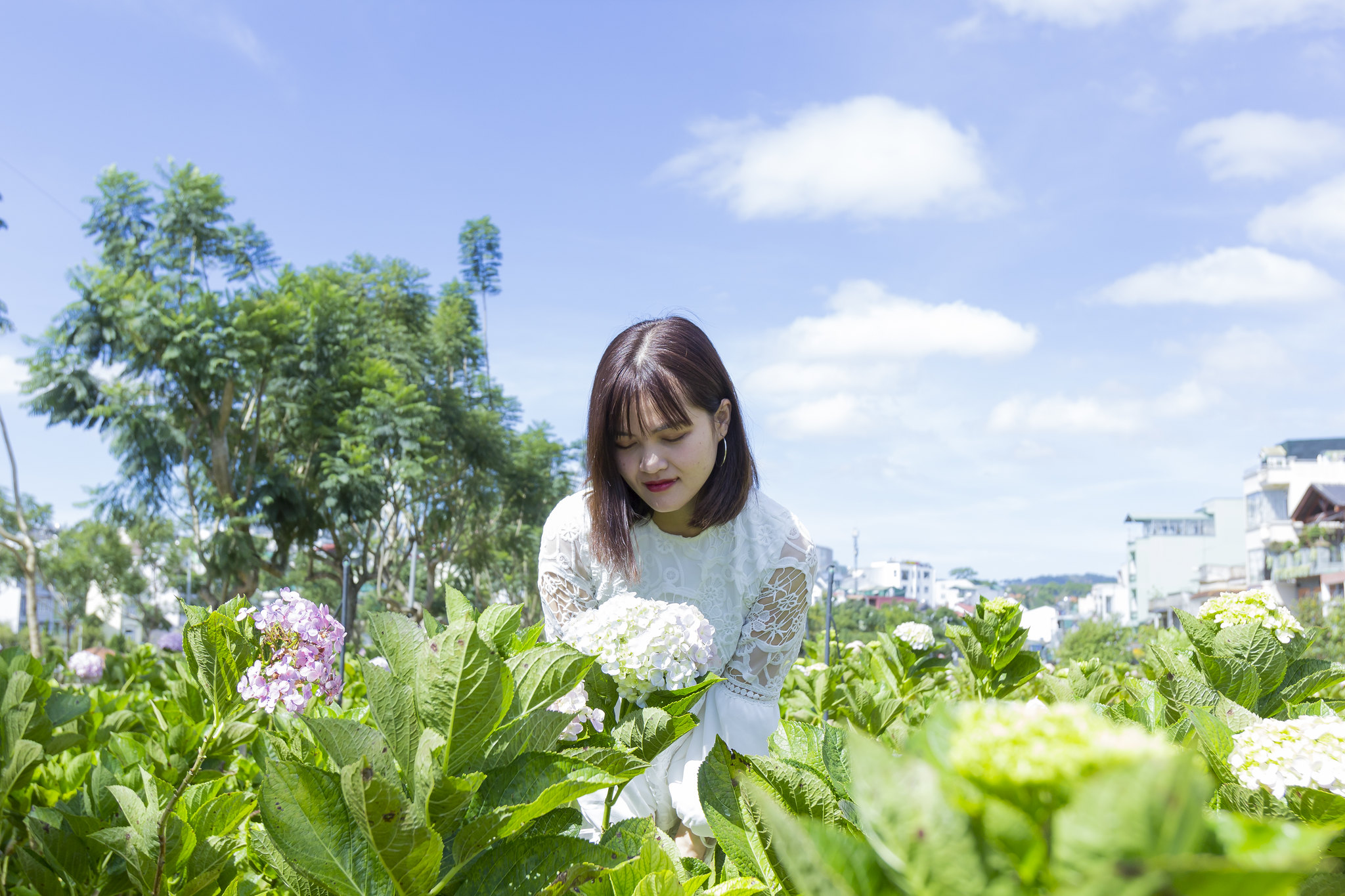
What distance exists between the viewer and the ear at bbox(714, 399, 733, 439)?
256 cm

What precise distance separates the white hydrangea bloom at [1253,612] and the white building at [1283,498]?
51134 mm

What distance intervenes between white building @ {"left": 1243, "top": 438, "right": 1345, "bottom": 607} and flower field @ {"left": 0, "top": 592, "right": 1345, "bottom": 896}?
52.2 metres

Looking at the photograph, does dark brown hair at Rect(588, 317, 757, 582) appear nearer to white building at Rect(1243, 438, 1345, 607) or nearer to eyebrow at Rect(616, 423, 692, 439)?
eyebrow at Rect(616, 423, 692, 439)

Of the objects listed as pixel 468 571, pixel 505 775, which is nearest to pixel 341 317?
pixel 468 571

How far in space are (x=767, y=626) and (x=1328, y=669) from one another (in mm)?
1264

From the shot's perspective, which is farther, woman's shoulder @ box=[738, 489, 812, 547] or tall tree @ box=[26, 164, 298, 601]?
tall tree @ box=[26, 164, 298, 601]

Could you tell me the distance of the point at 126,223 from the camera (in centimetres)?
2198

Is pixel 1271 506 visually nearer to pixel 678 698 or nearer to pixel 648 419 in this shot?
pixel 648 419

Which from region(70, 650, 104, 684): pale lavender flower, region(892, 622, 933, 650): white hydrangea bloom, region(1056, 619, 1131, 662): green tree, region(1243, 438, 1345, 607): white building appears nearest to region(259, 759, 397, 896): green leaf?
region(892, 622, 933, 650): white hydrangea bloom

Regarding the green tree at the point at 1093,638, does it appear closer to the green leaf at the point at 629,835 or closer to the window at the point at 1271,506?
the green leaf at the point at 629,835

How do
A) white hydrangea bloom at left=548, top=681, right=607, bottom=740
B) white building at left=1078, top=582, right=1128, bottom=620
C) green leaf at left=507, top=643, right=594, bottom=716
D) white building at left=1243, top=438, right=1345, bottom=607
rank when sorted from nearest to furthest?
1. green leaf at left=507, top=643, right=594, bottom=716
2. white hydrangea bloom at left=548, top=681, right=607, bottom=740
3. white building at left=1243, top=438, right=1345, bottom=607
4. white building at left=1078, top=582, right=1128, bottom=620

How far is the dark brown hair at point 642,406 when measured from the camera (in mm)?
2324

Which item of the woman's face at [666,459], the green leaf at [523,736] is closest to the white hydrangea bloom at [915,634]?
the woman's face at [666,459]

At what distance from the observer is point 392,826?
78cm
